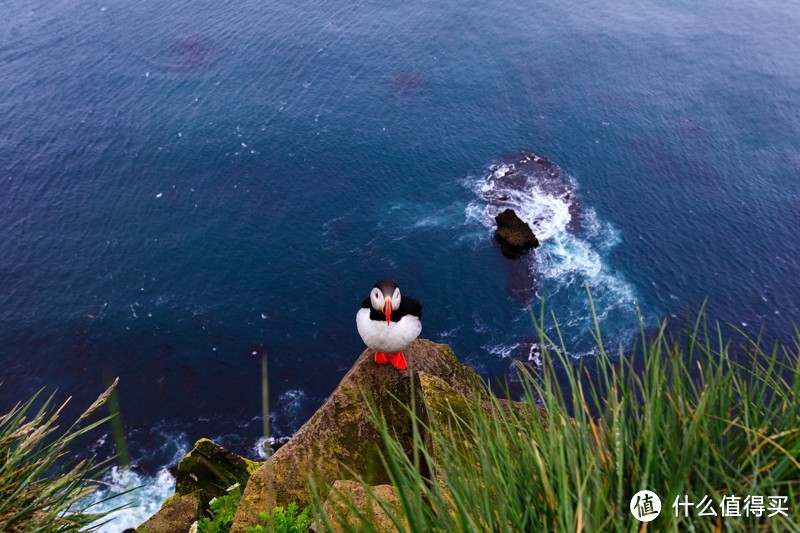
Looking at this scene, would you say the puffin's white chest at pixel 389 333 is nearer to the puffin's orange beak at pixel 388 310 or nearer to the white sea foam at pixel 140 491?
the puffin's orange beak at pixel 388 310

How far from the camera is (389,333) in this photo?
15555mm

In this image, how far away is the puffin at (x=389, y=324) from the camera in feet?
51.2

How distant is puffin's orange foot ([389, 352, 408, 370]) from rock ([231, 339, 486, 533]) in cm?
15

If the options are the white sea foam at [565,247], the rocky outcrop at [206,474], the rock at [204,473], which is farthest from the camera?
the white sea foam at [565,247]

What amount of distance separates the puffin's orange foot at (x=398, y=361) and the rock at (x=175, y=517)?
959 centimetres

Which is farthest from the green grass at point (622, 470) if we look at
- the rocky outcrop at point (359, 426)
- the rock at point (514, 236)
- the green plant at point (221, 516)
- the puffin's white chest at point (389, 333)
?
the rock at point (514, 236)

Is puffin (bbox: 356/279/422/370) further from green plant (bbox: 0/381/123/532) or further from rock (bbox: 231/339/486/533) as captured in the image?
green plant (bbox: 0/381/123/532)

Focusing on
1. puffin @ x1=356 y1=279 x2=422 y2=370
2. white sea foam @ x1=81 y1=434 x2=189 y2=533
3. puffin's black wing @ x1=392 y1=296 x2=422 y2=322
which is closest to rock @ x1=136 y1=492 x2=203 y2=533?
puffin @ x1=356 y1=279 x2=422 y2=370

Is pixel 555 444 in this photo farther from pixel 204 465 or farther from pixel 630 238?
pixel 630 238

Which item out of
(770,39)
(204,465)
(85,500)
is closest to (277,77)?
(85,500)

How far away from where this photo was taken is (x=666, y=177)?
2790 inches

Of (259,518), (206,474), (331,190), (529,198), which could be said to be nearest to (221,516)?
(206,474)

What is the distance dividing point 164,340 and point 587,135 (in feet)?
190
